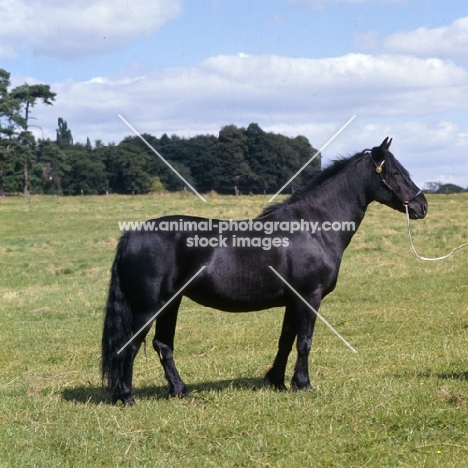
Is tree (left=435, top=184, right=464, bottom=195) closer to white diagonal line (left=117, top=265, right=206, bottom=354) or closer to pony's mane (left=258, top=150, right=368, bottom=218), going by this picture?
pony's mane (left=258, top=150, right=368, bottom=218)

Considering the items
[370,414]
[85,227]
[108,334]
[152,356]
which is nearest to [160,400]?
[108,334]

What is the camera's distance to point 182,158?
149ft

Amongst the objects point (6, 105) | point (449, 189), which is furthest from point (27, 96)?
point (449, 189)

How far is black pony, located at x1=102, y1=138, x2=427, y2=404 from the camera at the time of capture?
7.19 metres

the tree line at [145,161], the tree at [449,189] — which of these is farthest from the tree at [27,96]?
the tree at [449,189]

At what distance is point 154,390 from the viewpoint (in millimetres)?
7914

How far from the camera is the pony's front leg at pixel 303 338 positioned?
7332 millimetres

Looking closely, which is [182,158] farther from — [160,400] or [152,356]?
[160,400]

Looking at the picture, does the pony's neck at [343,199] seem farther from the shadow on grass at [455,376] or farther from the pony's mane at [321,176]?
the shadow on grass at [455,376]

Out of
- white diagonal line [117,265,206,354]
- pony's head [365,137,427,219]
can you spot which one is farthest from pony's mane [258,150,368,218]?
white diagonal line [117,265,206,354]

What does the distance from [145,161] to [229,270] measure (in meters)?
44.8

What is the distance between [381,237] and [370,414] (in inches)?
741

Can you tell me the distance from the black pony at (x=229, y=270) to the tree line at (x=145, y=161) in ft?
91.2

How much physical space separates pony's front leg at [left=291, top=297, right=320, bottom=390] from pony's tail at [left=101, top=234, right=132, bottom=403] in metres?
1.87
